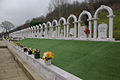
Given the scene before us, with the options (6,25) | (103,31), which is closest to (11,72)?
(103,31)

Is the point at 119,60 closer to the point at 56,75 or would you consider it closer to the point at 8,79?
the point at 56,75

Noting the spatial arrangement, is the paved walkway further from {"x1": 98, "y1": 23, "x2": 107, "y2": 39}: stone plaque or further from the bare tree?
the bare tree

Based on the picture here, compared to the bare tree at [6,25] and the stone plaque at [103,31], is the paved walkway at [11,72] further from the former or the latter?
the bare tree at [6,25]

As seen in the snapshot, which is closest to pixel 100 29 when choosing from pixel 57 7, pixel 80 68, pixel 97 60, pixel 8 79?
pixel 97 60

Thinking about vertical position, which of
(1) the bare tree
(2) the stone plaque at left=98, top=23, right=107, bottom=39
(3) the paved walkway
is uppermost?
(1) the bare tree

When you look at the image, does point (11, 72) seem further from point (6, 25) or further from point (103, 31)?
point (6, 25)

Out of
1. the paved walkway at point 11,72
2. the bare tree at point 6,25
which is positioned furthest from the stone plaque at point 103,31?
the bare tree at point 6,25

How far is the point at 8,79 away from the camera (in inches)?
159

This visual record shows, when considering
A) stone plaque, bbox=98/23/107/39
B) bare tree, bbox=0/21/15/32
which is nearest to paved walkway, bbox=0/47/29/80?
stone plaque, bbox=98/23/107/39

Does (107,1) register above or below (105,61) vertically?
above

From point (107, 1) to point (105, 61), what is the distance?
81.0 feet

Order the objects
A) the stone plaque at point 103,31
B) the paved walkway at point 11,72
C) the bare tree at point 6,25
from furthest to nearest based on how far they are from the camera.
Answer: the bare tree at point 6,25 → the stone plaque at point 103,31 → the paved walkway at point 11,72

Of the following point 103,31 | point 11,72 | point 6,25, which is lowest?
point 11,72

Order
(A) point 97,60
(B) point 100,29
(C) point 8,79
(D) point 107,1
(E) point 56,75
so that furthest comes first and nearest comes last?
(D) point 107,1 → (B) point 100,29 → (C) point 8,79 → (A) point 97,60 → (E) point 56,75
